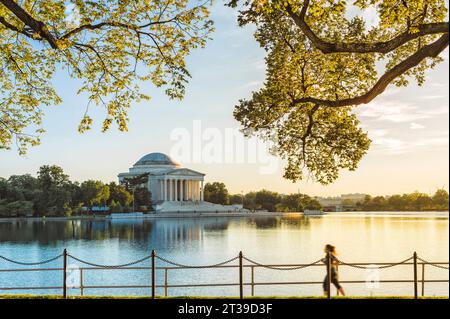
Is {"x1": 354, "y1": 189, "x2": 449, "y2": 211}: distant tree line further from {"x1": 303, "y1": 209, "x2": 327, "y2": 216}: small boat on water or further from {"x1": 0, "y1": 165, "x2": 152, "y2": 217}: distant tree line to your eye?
{"x1": 0, "y1": 165, "x2": 152, "y2": 217}: distant tree line

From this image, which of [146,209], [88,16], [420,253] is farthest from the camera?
[146,209]

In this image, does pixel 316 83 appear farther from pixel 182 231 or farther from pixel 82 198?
pixel 82 198

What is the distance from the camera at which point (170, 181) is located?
573ft

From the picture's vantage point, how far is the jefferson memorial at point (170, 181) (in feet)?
554

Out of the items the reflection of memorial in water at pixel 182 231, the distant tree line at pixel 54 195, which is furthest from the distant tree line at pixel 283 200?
the reflection of memorial in water at pixel 182 231

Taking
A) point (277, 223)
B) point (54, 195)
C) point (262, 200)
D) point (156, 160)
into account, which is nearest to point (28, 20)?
point (277, 223)

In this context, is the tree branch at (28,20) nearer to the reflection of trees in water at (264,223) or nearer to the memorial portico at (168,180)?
the reflection of trees in water at (264,223)

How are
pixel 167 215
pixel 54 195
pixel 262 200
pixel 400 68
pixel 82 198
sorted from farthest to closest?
1. pixel 262 200
2. pixel 167 215
3. pixel 82 198
4. pixel 54 195
5. pixel 400 68

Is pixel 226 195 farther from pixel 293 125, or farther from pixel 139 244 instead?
pixel 293 125

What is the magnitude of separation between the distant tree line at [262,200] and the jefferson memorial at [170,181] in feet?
14.0

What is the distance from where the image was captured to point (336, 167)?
803 inches

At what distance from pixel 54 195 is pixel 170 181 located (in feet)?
208
